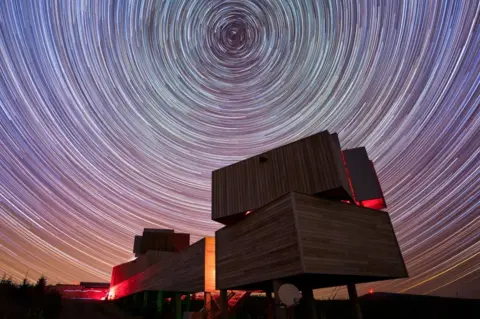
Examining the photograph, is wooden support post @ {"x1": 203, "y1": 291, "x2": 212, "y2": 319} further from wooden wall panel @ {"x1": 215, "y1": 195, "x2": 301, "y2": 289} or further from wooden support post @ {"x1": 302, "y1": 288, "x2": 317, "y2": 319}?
wooden support post @ {"x1": 302, "y1": 288, "x2": 317, "y2": 319}

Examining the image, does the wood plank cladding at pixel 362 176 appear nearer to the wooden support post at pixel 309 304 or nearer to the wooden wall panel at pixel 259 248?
the wooden wall panel at pixel 259 248

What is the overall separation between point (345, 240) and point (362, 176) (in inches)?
216

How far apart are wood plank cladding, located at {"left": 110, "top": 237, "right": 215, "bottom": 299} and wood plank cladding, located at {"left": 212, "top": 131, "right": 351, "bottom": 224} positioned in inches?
175

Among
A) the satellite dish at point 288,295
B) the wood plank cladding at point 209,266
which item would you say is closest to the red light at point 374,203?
the satellite dish at point 288,295

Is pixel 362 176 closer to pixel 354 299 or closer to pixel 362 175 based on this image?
pixel 362 175

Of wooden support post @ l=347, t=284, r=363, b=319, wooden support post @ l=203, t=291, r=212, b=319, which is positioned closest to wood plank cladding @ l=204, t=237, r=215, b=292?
wooden support post @ l=203, t=291, r=212, b=319

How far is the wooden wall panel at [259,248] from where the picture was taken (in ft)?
49.4

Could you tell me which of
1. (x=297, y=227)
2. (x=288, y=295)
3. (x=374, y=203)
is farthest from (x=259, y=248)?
(x=374, y=203)

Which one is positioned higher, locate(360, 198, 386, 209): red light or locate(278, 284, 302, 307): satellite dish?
locate(360, 198, 386, 209): red light

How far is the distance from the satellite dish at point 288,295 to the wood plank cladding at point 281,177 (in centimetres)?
552

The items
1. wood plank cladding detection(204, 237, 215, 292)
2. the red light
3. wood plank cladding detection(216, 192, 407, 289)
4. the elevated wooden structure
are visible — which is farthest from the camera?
wood plank cladding detection(204, 237, 215, 292)

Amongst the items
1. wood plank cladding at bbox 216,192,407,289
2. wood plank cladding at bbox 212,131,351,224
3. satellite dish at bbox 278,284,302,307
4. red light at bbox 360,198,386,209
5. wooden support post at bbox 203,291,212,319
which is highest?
wood plank cladding at bbox 212,131,351,224

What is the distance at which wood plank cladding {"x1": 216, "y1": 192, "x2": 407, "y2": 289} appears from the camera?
14.8 meters

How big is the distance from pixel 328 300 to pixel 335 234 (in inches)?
1349
